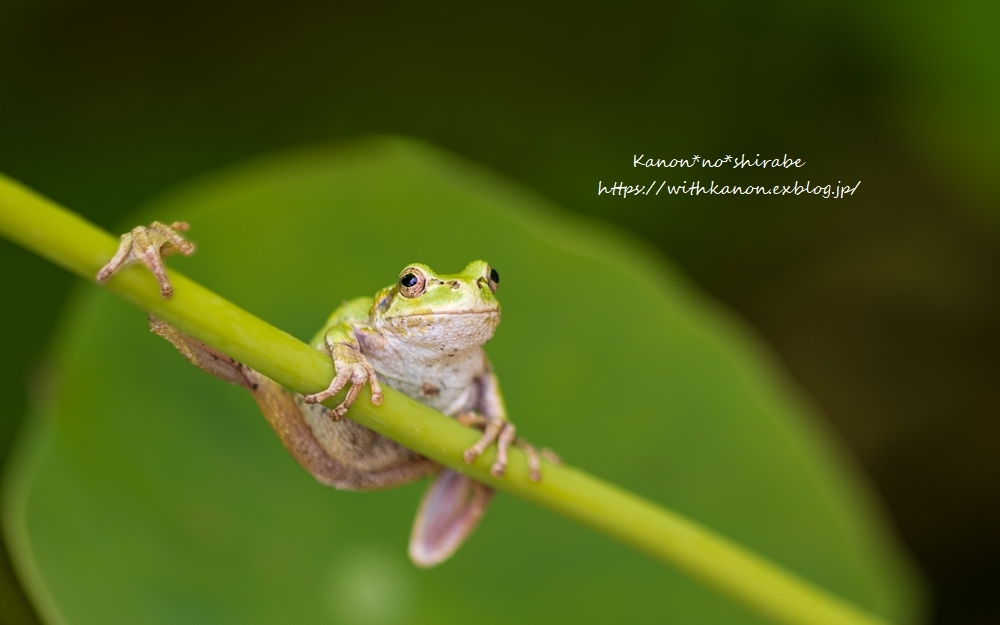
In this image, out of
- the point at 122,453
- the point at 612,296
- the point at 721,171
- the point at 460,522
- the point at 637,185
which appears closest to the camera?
the point at 460,522

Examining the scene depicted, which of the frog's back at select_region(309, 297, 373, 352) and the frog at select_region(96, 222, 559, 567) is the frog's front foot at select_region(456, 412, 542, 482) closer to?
the frog at select_region(96, 222, 559, 567)

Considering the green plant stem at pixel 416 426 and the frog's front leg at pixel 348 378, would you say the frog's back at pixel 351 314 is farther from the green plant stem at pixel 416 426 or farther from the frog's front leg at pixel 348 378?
the green plant stem at pixel 416 426

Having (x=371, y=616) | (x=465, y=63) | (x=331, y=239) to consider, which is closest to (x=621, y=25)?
(x=465, y=63)

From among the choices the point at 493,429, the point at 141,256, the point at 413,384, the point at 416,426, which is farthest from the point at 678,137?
the point at 141,256

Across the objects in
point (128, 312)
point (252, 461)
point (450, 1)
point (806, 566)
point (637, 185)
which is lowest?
point (252, 461)

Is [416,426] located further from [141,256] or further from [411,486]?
[411,486]

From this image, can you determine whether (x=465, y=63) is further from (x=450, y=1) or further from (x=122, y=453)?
(x=122, y=453)
